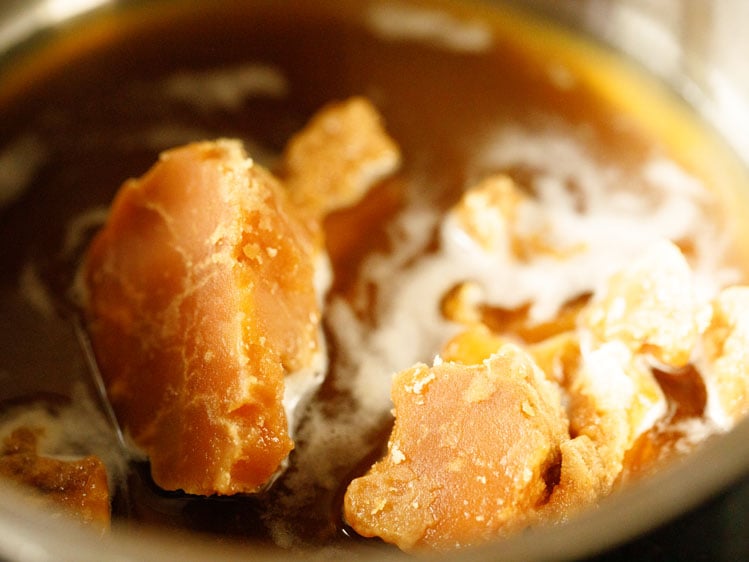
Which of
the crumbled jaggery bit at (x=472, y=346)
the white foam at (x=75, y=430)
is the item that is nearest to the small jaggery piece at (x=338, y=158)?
the crumbled jaggery bit at (x=472, y=346)

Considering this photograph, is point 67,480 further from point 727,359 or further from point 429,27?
point 429,27

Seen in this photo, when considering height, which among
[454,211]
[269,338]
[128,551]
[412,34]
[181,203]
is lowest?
[128,551]

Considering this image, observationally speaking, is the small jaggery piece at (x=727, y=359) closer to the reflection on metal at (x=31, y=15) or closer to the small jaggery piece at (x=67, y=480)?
the small jaggery piece at (x=67, y=480)

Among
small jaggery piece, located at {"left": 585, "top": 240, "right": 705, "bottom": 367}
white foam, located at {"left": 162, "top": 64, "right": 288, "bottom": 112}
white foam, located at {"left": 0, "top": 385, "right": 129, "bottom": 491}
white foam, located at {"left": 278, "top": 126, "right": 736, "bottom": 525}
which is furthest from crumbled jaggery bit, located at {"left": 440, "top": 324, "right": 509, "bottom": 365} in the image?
white foam, located at {"left": 162, "top": 64, "right": 288, "bottom": 112}

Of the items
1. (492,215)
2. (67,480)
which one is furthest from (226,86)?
(67,480)

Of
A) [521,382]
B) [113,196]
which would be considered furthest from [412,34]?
[521,382]

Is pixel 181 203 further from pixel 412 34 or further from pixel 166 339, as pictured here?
pixel 412 34
